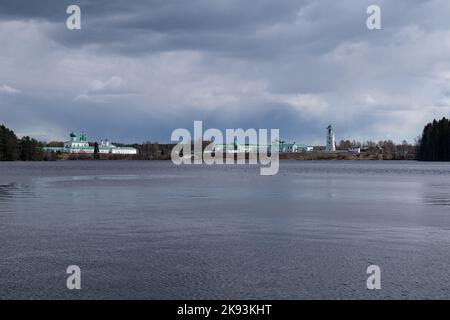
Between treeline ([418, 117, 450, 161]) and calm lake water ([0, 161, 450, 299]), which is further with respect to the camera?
treeline ([418, 117, 450, 161])

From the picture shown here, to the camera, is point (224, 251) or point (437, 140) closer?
point (224, 251)

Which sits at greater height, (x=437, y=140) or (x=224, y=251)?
(x=437, y=140)

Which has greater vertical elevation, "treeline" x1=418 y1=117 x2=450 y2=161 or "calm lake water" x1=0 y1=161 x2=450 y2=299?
"treeline" x1=418 y1=117 x2=450 y2=161

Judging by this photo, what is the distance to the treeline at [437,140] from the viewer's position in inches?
6432

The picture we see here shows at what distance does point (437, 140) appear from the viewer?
167875 millimetres

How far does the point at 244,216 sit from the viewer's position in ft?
84.1

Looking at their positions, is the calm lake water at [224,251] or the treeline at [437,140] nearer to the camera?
the calm lake water at [224,251]

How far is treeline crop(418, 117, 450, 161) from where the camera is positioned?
16338 cm

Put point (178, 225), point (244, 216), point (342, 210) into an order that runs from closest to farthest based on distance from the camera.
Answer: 1. point (178, 225)
2. point (244, 216)
3. point (342, 210)

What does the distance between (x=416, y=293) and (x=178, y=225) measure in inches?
475

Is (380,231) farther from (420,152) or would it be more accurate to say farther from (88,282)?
(420,152)

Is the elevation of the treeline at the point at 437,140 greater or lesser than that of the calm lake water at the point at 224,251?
greater
